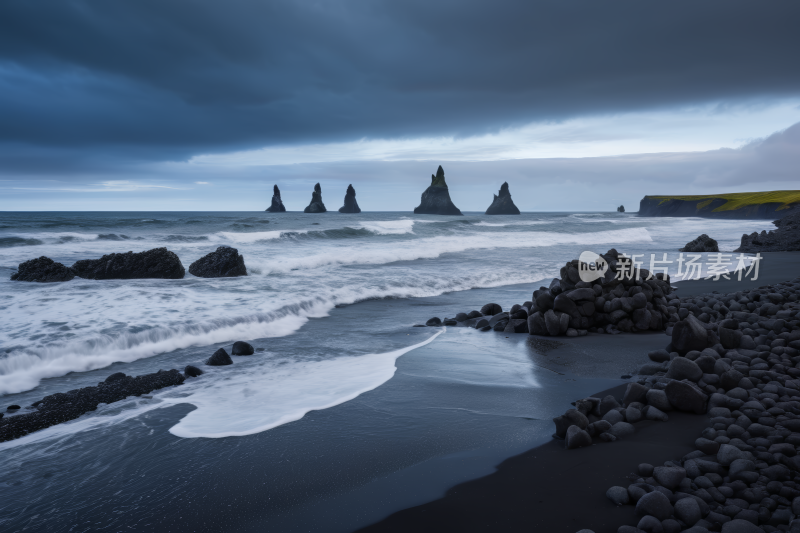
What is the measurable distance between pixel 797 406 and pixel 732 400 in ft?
1.18

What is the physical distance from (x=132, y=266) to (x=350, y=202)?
4068 inches

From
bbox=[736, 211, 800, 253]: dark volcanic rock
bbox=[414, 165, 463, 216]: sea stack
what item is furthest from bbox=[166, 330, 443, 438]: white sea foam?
bbox=[414, 165, 463, 216]: sea stack

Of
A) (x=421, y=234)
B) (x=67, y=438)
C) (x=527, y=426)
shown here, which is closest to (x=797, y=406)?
(x=527, y=426)

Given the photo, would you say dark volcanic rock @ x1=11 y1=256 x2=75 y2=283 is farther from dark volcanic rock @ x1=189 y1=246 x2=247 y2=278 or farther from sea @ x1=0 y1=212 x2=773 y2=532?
dark volcanic rock @ x1=189 y1=246 x2=247 y2=278

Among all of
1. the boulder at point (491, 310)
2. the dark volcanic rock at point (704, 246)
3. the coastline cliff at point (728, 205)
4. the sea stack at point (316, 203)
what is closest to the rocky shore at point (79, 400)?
the boulder at point (491, 310)

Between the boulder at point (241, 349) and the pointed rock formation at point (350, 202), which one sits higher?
the pointed rock formation at point (350, 202)

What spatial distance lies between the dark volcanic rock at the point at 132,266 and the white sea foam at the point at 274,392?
713 centimetres

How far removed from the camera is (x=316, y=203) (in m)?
104

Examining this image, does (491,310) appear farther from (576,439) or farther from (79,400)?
(79,400)

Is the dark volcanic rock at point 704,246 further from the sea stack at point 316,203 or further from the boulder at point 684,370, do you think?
the sea stack at point 316,203

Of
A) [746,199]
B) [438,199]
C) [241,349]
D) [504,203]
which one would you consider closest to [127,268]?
[241,349]

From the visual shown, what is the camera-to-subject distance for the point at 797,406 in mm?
3084

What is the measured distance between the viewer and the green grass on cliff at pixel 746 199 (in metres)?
50.2

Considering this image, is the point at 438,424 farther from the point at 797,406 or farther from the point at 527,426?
the point at 797,406
